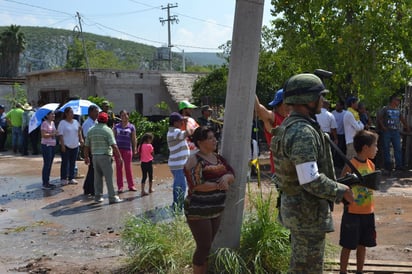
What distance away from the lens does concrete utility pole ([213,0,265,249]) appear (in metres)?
4.85

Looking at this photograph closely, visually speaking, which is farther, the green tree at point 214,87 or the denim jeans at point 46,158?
the green tree at point 214,87

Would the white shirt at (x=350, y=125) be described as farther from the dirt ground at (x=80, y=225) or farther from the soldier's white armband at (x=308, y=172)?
the soldier's white armband at (x=308, y=172)

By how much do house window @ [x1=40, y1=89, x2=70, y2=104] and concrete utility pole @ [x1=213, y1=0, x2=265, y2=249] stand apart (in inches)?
833

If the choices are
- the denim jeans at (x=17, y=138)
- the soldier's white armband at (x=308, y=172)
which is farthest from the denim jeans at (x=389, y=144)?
the denim jeans at (x=17, y=138)

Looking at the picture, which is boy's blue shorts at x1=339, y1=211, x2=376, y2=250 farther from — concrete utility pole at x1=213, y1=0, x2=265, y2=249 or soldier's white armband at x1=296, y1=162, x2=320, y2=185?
soldier's white armband at x1=296, y1=162, x2=320, y2=185

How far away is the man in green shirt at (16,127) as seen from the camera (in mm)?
18344

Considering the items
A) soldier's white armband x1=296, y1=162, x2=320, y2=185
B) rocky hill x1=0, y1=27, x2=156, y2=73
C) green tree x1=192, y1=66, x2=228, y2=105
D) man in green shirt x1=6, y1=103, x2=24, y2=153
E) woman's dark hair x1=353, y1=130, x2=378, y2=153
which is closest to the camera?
soldier's white armband x1=296, y1=162, x2=320, y2=185

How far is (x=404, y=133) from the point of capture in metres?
11.8

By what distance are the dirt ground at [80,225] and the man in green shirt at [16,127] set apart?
6188 millimetres

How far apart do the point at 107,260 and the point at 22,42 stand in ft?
281

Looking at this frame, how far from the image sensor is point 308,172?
10.9 feet

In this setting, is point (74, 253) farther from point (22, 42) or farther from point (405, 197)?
point (22, 42)

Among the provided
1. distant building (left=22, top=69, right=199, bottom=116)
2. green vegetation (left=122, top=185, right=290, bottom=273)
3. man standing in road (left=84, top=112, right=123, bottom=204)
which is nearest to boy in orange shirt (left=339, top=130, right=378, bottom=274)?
green vegetation (left=122, top=185, right=290, bottom=273)

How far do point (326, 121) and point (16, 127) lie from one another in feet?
39.6
